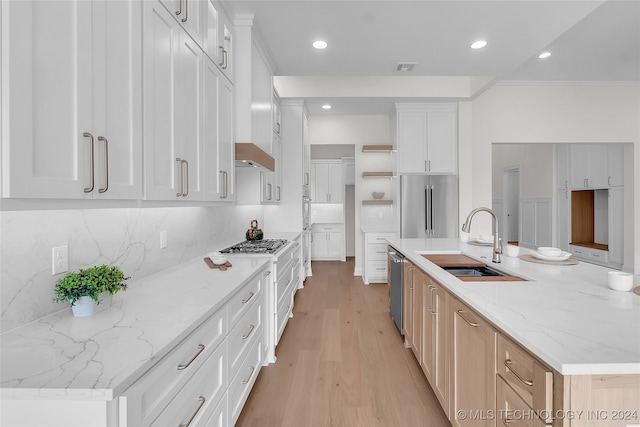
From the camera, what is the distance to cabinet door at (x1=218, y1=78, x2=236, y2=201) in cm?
236

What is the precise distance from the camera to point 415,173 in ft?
16.5

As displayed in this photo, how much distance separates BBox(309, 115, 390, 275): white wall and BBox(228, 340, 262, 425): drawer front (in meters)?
3.91

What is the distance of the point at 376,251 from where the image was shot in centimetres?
548

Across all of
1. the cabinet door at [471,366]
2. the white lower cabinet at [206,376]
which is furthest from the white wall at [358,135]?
the cabinet door at [471,366]

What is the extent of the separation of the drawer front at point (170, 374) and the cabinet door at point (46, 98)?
60cm

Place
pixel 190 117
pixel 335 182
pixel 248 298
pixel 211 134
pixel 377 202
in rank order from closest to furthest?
pixel 190 117, pixel 248 298, pixel 211 134, pixel 377 202, pixel 335 182

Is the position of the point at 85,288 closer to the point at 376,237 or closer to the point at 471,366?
the point at 471,366

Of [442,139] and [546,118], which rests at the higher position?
[546,118]

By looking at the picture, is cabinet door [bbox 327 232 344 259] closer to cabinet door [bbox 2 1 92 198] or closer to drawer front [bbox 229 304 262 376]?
drawer front [bbox 229 304 262 376]

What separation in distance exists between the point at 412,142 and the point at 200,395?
4.57m

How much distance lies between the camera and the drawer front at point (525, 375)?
94cm

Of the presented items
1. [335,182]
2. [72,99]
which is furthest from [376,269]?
[72,99]

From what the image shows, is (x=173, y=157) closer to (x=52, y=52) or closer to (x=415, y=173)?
(x=52, y=52)

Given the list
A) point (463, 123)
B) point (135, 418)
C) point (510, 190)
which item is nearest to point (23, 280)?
point (135, 418)
